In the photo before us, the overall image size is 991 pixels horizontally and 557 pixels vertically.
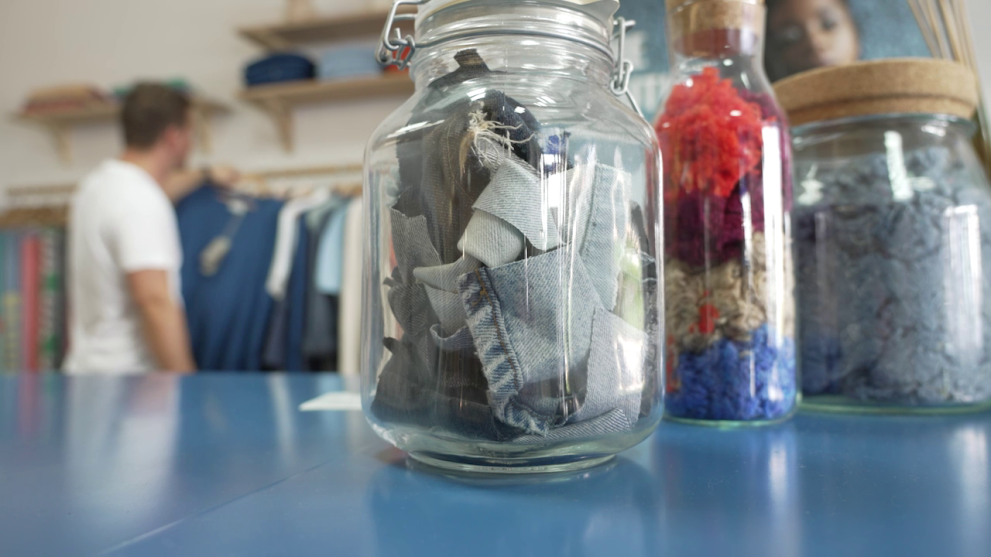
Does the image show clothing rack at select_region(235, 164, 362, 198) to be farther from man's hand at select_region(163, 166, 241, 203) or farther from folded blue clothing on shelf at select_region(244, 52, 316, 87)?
folded blue clothing on shelf at select_region(244, 52, 316, 87)

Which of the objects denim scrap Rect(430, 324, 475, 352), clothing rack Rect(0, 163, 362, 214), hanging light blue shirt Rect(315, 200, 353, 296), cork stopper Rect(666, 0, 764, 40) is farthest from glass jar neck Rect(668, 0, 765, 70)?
clothing rack Rect(0, 163, 362, 214)

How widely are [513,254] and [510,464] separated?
10 centimetres

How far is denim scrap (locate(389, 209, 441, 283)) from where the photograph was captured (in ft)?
1.07

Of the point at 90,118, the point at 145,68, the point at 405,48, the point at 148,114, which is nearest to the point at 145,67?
the point at 145,68

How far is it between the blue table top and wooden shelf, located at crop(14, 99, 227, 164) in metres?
2.53

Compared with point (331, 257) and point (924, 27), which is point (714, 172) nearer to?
point (924, 27)

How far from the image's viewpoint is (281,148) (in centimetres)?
277

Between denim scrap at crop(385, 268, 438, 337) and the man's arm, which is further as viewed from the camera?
the man's arm

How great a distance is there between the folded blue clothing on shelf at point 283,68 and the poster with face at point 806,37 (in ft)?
6.94

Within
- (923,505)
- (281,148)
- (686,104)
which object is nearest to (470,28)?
(686,104)

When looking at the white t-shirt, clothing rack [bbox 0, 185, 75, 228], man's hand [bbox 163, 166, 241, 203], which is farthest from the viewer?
clothing rack [bbox 0, 185, 75, 228]

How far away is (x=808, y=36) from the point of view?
0.70m

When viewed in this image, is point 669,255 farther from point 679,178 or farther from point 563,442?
point 563,442

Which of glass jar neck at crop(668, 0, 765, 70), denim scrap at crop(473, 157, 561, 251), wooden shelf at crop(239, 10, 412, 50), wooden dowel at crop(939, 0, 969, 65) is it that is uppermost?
wooden shelf at crop(239, 10, 412, 50)
